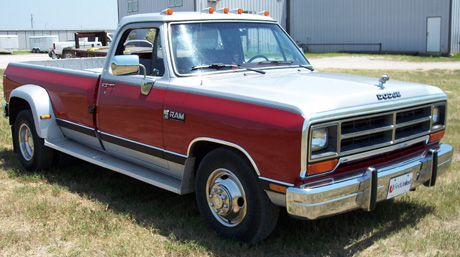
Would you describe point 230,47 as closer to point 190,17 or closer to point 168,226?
point 190,17

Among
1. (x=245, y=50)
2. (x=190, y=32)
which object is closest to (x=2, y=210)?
(x=190, y=32)

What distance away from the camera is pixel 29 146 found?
6.55m

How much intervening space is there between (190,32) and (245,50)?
0.63 m

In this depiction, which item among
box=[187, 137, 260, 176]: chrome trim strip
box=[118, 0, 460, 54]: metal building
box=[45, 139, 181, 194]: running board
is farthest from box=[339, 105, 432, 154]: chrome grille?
box=[118, 0, 460, 54]: metal building

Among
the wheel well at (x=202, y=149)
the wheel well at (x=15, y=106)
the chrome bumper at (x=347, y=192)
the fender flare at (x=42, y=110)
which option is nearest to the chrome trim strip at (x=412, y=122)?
the chrome bumper at (x=347, y=192)

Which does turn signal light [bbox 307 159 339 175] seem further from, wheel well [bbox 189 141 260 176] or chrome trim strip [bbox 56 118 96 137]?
chrome trim strip [bbox 56 118 96 137]

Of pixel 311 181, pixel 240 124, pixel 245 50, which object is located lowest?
pixel 311 181

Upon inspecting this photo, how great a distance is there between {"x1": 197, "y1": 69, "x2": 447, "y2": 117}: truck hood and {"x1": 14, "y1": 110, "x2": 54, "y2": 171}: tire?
2.70m

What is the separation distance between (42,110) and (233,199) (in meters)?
3.01

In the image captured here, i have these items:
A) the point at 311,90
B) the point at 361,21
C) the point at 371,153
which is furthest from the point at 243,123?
the point at 361,21

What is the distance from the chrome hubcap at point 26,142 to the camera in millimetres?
6477

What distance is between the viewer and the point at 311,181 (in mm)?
3701

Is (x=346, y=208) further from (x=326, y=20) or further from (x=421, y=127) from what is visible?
(x=326, y=20)

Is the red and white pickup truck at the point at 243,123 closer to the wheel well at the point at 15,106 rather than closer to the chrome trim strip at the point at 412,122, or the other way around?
the chrome trim strip at the point at 412,122
